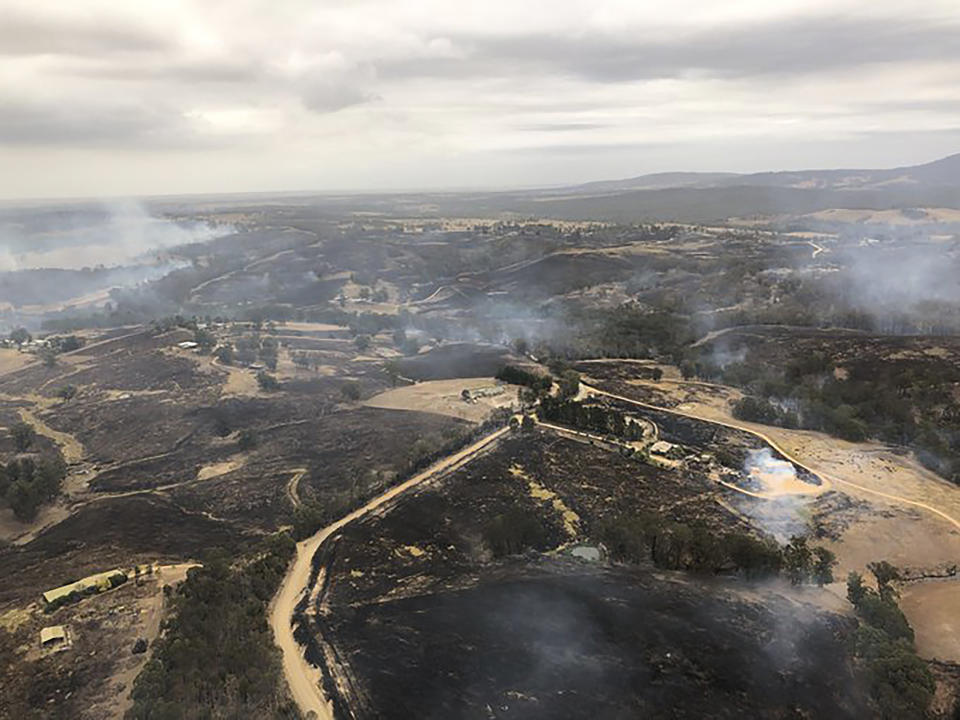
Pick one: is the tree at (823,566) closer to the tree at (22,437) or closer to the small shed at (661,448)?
the small shed at (661,448)

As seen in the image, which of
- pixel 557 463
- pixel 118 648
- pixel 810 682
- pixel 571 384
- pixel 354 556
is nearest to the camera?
pixel 810 682

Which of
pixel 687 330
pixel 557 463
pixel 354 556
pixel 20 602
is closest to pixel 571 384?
pixel 557 463

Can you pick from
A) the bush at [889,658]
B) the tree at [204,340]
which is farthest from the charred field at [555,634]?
the tree at [204,340]

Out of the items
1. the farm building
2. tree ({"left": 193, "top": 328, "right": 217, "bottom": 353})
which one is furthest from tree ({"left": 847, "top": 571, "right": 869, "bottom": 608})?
tree ({"left": 193, "top": 328, "right": 217, "bottom": 353})

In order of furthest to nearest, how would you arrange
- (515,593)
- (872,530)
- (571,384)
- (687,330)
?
(687,330) → (571,384) → (872,530) → (515,593)

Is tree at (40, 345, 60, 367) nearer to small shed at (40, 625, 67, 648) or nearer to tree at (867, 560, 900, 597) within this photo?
small shed at (40, 625, 67, 648)

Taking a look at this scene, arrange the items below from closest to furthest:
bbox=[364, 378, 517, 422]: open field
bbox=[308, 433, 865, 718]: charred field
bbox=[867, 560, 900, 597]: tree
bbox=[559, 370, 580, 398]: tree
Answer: bbox=[308, 433, 865, 718]: charred field < bbox=[867, 560, 900, 597]: tree < bbox=[364, 378, 517, 422]: open field < bbox=[559, 370, 580, 398]: tree

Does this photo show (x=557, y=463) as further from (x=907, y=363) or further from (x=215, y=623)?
(x=907, y=363)

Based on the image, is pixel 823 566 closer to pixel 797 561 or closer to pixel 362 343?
pixel 797 561
